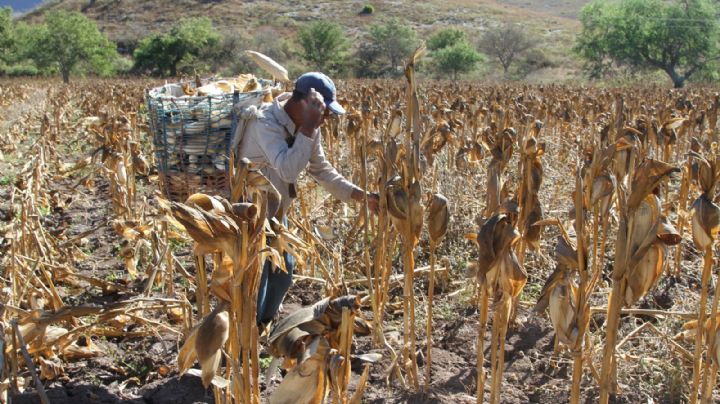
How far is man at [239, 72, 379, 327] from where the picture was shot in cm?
300

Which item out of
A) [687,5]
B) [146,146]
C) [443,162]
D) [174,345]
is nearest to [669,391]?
[174,345]

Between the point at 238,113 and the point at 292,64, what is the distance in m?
54.3

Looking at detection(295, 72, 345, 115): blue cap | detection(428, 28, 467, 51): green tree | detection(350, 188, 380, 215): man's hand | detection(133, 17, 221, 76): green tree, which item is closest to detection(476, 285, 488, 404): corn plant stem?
detection(350, 188, 380, 215): man's hand

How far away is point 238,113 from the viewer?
327 cm

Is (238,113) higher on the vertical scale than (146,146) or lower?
higher

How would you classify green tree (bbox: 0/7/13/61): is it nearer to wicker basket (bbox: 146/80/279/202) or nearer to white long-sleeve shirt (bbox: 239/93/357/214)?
wicker basket (bbox: 146/80/279/202)

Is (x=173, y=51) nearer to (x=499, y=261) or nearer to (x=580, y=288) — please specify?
(x=499, y=261)

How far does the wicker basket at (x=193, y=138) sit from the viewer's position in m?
3.29

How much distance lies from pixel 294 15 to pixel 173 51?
2347cm

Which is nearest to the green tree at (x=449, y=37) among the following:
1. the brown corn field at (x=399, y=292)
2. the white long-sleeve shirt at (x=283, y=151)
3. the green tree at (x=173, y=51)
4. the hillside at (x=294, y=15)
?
the hillside at (x=294, y=15)

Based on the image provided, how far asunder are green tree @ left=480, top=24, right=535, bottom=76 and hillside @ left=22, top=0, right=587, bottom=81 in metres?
6.31

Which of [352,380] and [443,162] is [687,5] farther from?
[352,380]

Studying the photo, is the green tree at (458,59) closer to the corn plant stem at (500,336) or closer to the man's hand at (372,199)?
the man's hand at (372,199)

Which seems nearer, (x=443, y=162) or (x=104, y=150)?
(x=104, y=150)
